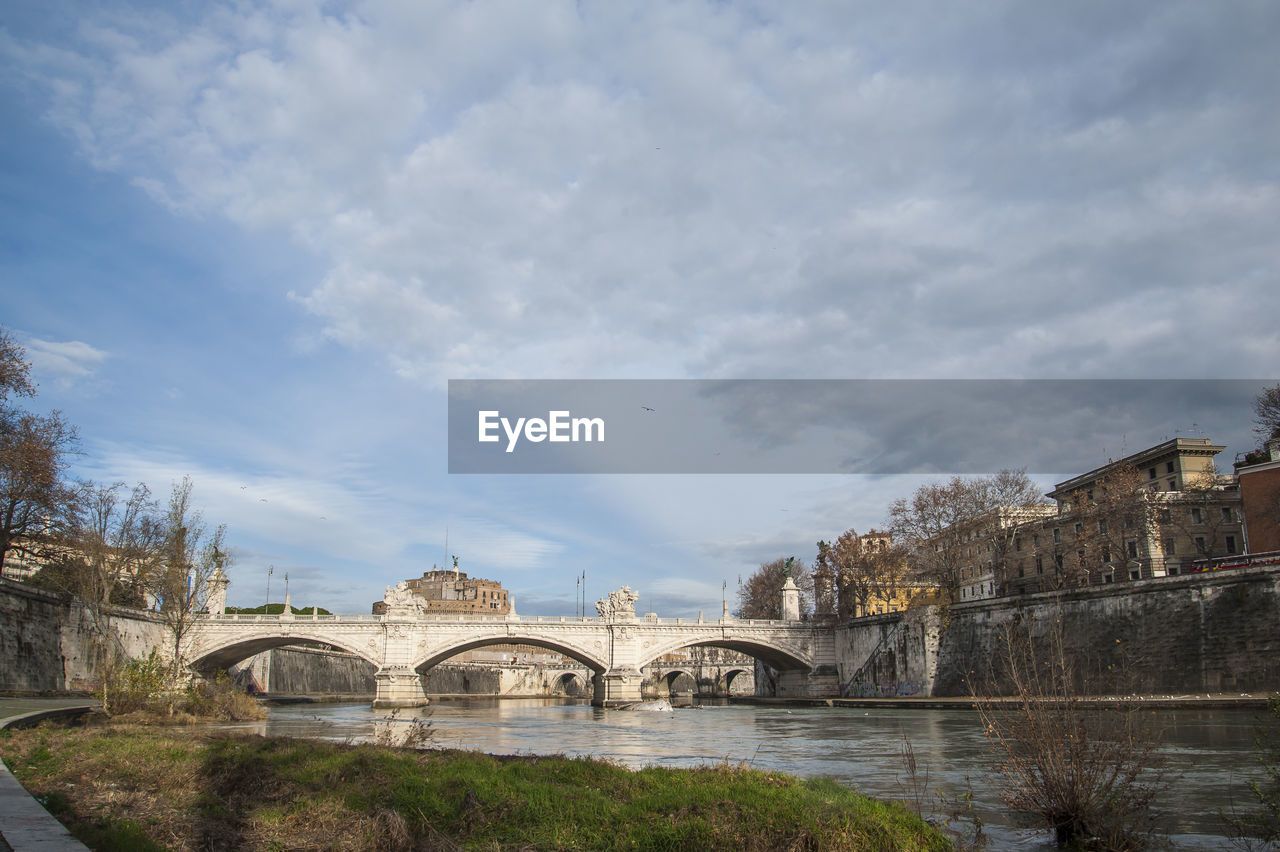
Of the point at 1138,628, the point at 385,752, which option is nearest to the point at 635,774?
the point at 385,752

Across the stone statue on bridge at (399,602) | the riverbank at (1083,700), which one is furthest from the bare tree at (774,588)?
the stone statue on bridge at (399,602)

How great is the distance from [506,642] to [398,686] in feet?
31.5

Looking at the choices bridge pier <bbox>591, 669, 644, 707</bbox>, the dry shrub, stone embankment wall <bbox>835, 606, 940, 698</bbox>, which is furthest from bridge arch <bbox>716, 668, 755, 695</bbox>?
the dry shrub

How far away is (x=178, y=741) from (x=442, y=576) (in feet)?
524

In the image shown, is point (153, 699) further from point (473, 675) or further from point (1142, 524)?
point (473, 675)

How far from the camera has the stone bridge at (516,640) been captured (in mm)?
69562

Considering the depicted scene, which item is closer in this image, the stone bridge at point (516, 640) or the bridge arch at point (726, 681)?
the stone bridge at point (516, 640)

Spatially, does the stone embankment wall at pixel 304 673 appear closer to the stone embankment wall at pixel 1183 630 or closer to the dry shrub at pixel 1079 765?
the stone embankment wall at pixel 1183 630

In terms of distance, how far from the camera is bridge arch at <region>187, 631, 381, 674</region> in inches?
2692

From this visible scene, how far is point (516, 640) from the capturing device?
242ft

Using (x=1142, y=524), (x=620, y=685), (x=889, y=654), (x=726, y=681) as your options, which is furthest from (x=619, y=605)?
(x=726, y=681)

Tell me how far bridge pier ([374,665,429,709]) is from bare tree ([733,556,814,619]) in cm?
4098

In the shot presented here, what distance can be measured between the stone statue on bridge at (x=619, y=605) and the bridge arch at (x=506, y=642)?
12.0ft

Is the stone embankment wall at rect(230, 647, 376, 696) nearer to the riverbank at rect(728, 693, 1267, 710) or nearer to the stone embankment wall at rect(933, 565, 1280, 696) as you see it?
the riverbank at rect(728, 693, 1267, 710)
